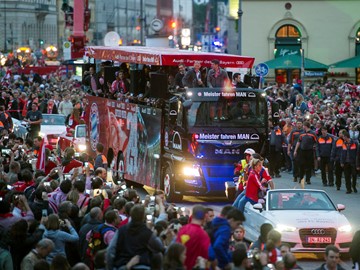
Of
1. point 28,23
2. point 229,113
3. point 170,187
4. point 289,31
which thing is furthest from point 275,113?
point 28,23

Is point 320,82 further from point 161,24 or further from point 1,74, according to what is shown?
point 1,74

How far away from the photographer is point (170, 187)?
25875 millimetres

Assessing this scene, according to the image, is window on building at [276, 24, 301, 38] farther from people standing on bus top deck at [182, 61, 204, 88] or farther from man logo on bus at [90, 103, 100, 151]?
people standing on bus top deck at [182, 61, 204, 88]

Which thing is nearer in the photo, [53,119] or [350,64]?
[53,119]

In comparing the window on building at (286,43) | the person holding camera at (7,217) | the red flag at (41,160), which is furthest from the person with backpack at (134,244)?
the window on building at (286,43)

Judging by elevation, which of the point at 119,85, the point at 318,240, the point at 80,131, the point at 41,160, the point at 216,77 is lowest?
the point at 318,240

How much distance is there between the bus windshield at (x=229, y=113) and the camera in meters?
25.2

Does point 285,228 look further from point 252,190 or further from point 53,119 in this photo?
point 53,119

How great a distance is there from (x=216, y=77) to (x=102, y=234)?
11.5 m

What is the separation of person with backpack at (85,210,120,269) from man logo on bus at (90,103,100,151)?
1667 cm

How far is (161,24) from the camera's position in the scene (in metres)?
71.9

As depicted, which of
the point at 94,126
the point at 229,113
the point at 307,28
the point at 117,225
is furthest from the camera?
the point at 307,28

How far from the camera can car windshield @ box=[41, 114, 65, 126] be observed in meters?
40.8

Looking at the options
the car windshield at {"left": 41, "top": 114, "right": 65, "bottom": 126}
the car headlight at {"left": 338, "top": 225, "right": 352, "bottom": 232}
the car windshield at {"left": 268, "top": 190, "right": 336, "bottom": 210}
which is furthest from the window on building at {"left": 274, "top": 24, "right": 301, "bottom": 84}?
the car headlight at {"left": 338, "top": 225, "right": 352, "bottom": 232}
